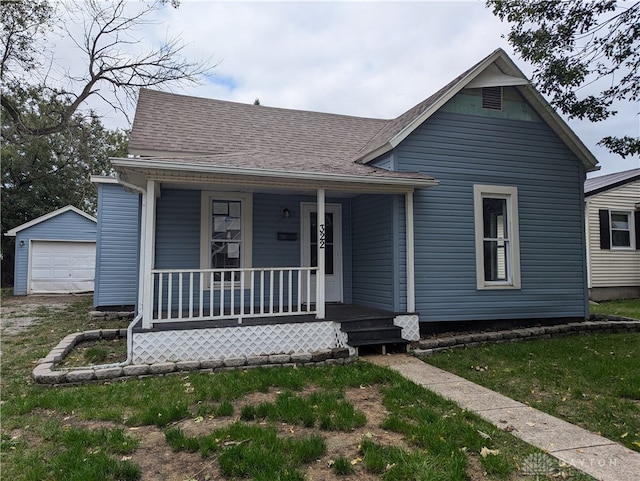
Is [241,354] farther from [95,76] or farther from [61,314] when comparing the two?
[95,76]

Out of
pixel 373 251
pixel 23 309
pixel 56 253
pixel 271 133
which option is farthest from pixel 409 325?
pixel 56 253

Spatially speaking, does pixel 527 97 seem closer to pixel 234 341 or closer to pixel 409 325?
pixel 409 325

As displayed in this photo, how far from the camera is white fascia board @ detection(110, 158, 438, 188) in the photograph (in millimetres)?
5590

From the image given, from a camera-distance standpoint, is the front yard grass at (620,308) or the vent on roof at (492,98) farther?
the front yard grass at (620,308)

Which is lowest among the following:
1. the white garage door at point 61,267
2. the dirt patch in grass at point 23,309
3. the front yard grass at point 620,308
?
the dirt patch in grass at point 23,309

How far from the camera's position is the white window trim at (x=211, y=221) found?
7727mm

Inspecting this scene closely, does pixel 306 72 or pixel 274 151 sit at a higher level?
pixel 306 72

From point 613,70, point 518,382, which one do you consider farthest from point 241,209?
point 613,70

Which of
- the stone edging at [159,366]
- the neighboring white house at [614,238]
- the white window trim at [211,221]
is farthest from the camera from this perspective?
the neighboring white house at [614,238]

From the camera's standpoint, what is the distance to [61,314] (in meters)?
11.6

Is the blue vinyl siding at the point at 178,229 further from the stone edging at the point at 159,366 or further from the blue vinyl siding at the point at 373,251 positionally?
the blue vinyl siding at the point at 373,251

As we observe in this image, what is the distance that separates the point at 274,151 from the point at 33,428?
6.14 metres

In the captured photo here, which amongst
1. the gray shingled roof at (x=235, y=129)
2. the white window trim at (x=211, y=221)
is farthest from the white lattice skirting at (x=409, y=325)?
the gray shingled roof at (x=235, y=129)

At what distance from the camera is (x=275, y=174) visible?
20.4 ft
